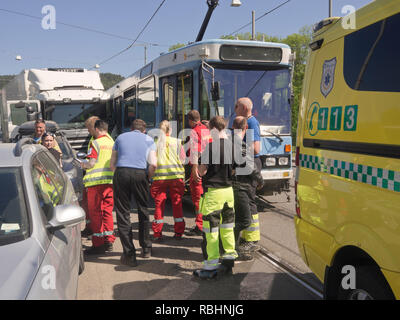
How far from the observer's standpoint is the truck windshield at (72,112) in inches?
554

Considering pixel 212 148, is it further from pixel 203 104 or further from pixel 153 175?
pixel 203 104

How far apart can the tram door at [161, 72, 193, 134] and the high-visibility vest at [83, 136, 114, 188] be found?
291cm

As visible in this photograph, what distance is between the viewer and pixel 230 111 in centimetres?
Answer: 742

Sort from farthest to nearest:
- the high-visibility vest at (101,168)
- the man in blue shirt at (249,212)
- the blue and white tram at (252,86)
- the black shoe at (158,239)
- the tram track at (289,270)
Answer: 1. the blue and white tram at (252,86)
2. the black shoe at (158,239)
3. the high-visibility vest at (101,168)
4. the man in blue shirt at (249,212)
5. the tram track at (289,270)

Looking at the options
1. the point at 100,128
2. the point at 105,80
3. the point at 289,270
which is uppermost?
the point at 105,80

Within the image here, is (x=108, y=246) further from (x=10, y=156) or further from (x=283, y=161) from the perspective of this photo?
(x=283, y=161)

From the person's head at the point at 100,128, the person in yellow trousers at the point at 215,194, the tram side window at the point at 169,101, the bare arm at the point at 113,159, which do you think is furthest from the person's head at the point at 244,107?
the tram side window at the point at 169,101

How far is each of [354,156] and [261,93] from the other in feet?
16.8

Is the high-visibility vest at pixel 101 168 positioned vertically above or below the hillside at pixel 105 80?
below

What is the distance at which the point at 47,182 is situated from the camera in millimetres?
3562

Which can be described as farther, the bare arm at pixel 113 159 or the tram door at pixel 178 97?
the tram door at pixel 178 97

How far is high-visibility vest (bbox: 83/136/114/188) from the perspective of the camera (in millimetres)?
5184

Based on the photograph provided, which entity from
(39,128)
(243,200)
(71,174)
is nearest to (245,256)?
(243,200)

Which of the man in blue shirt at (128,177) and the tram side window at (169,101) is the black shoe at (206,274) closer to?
the man in blue shirt at (128,177)
